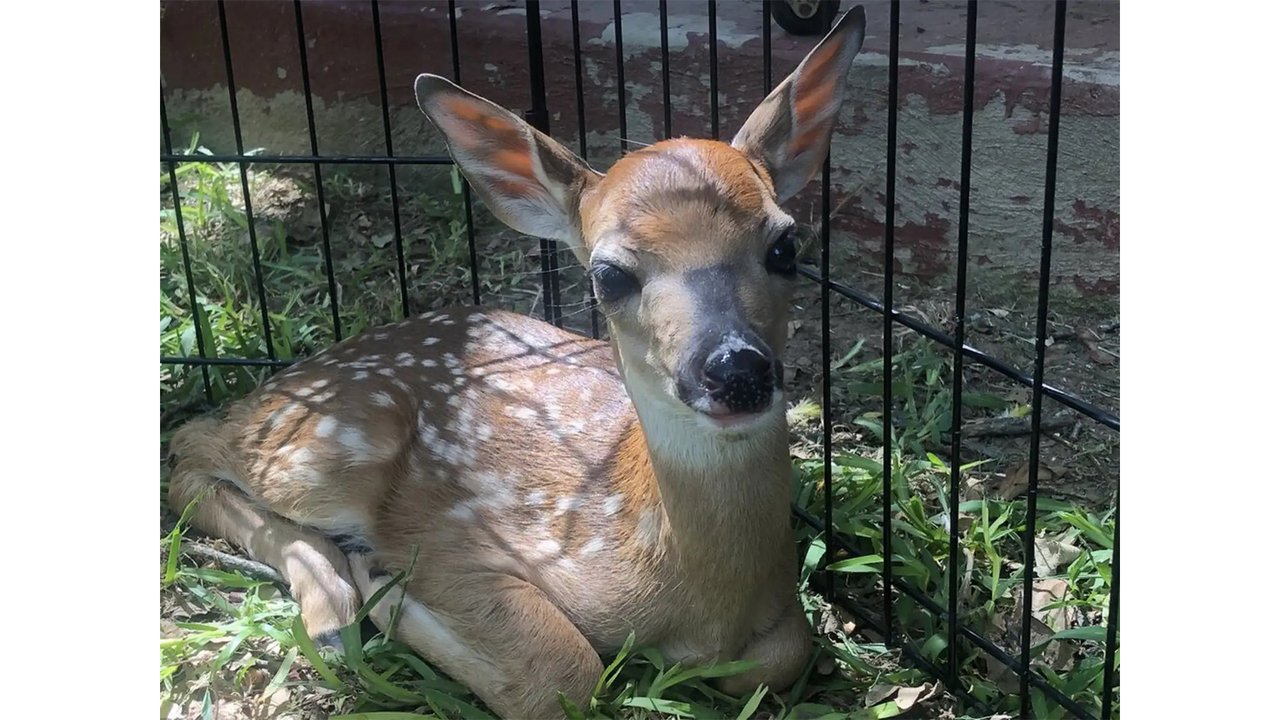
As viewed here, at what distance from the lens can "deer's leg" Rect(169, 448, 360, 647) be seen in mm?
3049

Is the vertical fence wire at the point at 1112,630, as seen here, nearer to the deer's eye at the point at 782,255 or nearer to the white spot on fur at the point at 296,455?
the deer's eye at the point at 782,255

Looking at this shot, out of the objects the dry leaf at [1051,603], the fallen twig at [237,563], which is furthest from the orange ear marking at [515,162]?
the dry leaf at [1051,603]

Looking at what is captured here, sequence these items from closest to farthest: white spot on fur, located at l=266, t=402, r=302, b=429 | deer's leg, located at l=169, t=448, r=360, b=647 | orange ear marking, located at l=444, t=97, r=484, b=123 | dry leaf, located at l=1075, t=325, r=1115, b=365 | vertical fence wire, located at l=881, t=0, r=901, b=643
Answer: vertical fence wire, located at l=881, t=0, r=901, b=643 < orange ear marking, located at l=444, t=97, r=484, b=123 < deer's leg, located at l=169, t=448, r=360, b=647 < white spot on fur, located at l=266, t=402, r=302, b=429 < dry leaf, located at l=1075, t=325, r=1115, b=365

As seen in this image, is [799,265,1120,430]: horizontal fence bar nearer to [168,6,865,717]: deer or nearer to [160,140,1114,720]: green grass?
[168,6,865,717]: deer

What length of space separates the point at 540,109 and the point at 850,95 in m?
1.14

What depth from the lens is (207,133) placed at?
17.9 ft

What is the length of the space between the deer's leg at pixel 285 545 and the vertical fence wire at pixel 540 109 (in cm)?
95

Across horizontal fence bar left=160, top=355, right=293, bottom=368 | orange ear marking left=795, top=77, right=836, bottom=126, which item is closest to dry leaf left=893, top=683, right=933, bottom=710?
A: orange ear marking left=795, top=77, right=836, bottom=126

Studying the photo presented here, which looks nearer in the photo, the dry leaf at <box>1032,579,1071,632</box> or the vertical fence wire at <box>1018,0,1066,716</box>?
the vertical fence wire at <box>1018,0,1066,716</box>

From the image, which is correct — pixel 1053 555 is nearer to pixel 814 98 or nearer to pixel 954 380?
pixel 954 380

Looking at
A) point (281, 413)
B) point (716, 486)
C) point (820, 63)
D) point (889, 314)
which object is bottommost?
point (281, 413)

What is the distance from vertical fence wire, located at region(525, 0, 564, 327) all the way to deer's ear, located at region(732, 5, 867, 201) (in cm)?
88

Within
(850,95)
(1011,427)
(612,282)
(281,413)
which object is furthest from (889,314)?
(850,95)

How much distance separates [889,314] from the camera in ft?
8.96
